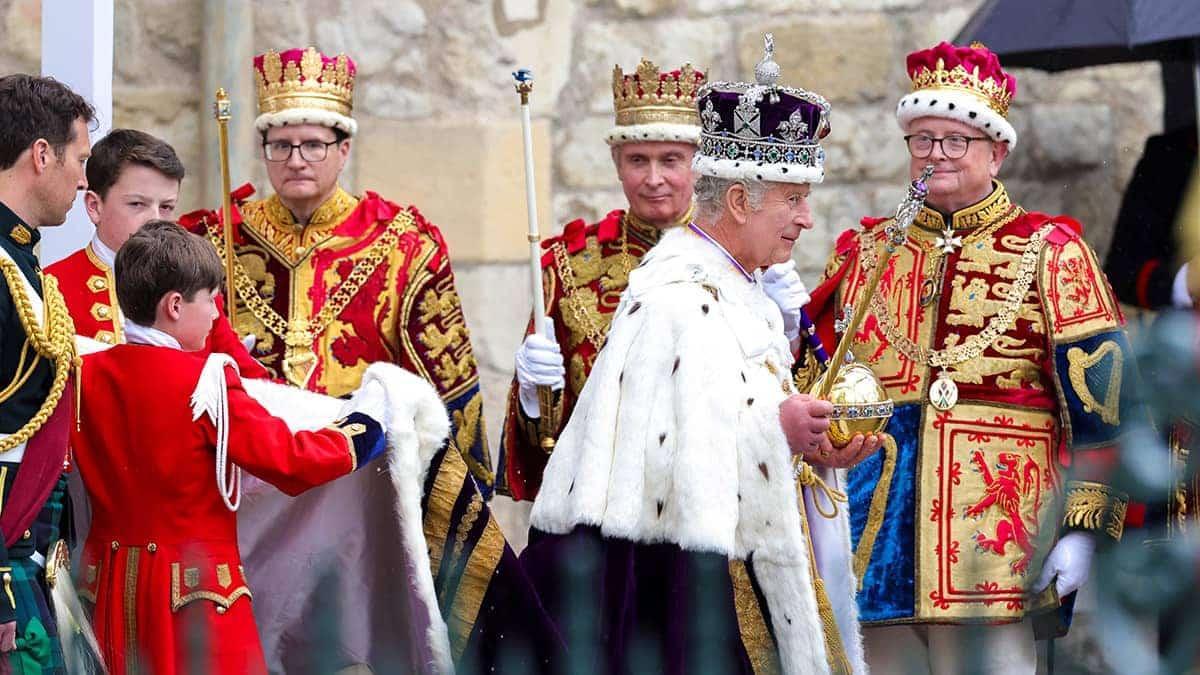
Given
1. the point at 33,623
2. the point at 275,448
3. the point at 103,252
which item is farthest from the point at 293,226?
the point at 33,623

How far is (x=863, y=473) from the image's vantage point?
555cm

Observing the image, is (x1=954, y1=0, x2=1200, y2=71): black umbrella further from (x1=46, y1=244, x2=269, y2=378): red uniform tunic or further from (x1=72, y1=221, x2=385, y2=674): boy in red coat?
(x1=72, y1=221, x2=385, y2=674): boy in red coat

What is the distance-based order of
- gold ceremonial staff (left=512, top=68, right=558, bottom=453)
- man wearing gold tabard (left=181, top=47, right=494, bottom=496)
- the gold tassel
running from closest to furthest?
the gold tassel
gold ceremonial staff (left=512, top=68, right=558, bottom=453)
man wearing gold tabard (left=181, top=47, right=494, bottom=496)

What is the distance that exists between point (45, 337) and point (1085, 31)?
145 inches

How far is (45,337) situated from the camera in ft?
13.2

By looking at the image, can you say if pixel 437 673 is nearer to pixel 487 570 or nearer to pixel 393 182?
pixel 487 570

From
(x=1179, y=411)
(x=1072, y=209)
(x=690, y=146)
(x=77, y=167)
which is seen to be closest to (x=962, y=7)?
(x=1072, y=209)

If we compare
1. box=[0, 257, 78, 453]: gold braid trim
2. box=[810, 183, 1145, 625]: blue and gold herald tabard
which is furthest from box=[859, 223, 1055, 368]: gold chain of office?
box=[0, 257, 78, 453]: gold braid trim

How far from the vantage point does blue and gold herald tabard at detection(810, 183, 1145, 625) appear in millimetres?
5355

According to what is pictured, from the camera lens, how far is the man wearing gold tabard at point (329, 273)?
5.95 metres

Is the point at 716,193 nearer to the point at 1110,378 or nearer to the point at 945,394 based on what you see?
the point at 945,394

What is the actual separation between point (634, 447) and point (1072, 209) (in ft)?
12.9

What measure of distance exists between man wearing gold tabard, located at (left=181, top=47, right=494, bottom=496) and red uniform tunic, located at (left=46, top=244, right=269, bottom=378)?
72 centimetres

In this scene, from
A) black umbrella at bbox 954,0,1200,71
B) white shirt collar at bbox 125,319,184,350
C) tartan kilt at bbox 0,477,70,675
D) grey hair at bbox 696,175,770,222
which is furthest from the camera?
black umbrella at bbox 954,0,1200,71
